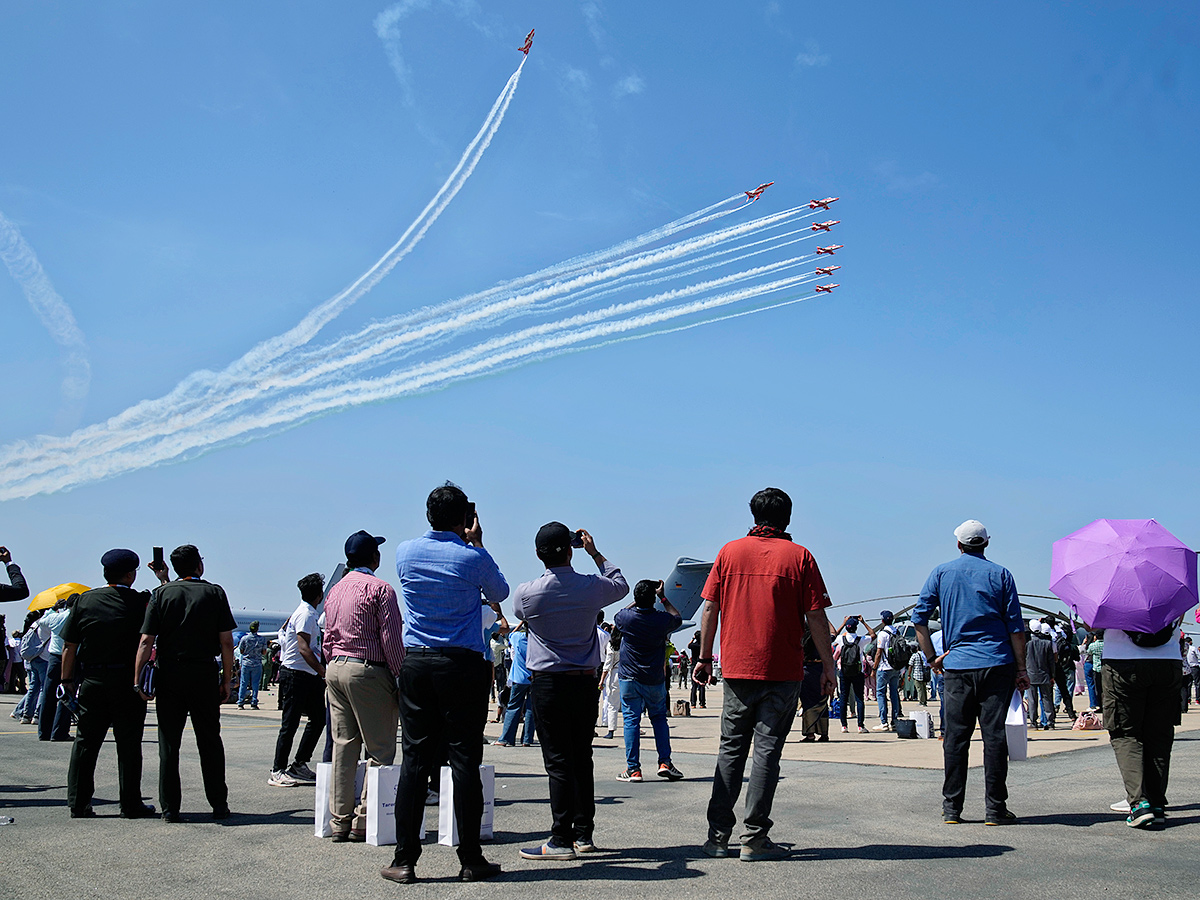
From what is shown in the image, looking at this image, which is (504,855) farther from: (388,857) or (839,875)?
(839,875)

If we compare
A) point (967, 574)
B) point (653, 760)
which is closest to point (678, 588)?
point (653, 760)

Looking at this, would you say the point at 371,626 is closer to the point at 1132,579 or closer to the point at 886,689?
the point at 1132,579

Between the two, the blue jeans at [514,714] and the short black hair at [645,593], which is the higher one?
the short black hair at [645,593]

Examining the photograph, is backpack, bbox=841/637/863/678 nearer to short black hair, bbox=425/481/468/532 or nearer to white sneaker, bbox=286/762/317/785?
white sneaker, bbox=286/762/317/785

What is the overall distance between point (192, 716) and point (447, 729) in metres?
2.72

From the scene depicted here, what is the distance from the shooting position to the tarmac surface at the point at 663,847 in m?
4.60

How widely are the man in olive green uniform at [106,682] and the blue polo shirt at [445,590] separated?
2.89 meters

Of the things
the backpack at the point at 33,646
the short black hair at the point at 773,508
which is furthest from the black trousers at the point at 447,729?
the backpack at the point at 33,646

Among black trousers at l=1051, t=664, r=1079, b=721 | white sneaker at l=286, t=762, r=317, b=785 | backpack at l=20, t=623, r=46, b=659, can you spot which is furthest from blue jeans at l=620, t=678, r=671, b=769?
black trousers at l=1051, t=664, r=1079, b=721

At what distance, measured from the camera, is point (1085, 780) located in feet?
27.9

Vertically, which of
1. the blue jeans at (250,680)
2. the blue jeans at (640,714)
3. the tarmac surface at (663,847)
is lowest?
the blue jeans at (250,680)

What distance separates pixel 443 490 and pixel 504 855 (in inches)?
82.2

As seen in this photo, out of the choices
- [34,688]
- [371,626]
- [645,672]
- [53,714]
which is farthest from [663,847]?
[34,688]

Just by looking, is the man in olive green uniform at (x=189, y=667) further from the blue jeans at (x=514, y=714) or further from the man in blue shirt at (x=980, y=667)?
the blue jeans at (x=514, y=714)
